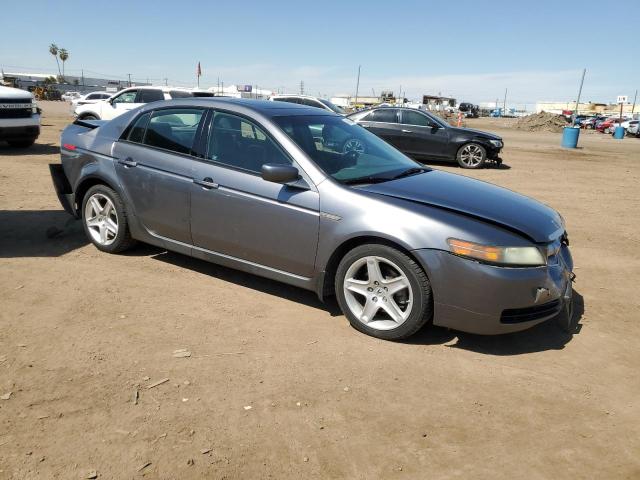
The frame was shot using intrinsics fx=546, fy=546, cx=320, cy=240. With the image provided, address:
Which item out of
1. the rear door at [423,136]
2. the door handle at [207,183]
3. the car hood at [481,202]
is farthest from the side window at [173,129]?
the rear door at [423,136]

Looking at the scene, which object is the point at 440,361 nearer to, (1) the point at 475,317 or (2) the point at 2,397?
(1) the point at 475,317

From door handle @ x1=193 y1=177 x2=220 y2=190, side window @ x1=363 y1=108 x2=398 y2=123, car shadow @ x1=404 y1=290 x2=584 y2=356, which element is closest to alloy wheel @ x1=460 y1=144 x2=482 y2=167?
side window @ x1=363 y1=108 x2=398 y2=123

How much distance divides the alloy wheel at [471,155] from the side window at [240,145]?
1094 cm

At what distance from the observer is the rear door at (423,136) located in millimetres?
14539

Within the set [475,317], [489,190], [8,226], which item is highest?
[489,190]

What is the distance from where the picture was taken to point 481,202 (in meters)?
4.14

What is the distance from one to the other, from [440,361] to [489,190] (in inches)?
65.2

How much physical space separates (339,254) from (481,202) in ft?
3.77

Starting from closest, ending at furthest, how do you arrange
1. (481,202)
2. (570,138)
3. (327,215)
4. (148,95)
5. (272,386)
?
(272,386)
(327,215)
(481,202)
(148,95)
(570,138)

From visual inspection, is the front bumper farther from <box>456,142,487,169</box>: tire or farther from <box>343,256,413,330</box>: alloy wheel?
<box>456,142,487,169</box>: tire

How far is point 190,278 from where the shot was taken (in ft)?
16.4

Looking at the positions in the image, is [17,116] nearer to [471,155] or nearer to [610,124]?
[471,155]

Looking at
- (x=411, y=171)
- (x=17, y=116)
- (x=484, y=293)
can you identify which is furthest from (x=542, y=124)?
(x=484, y=293)

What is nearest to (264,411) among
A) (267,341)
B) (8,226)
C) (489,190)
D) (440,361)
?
(267,341)
